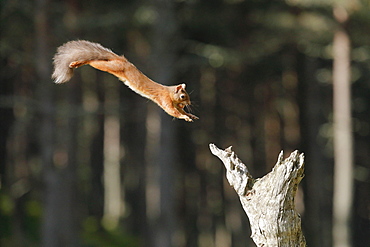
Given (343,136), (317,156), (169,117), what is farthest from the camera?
(317,156)

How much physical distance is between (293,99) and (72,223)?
10586 millimetres

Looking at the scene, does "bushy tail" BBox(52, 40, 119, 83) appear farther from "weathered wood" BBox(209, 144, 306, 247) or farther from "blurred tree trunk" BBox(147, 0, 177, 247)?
"blurred tree trunk" BBox(147, 0, 177, 247)

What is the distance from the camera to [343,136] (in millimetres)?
15305

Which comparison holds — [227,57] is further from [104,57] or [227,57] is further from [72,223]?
[104,57]

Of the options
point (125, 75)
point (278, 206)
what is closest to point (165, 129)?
point (278, 206)

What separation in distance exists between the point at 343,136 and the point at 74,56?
1226 centimetres

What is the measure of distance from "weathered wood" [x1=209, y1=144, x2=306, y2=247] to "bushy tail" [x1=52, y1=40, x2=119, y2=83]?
1.24 metres

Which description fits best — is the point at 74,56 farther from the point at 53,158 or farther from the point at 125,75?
the point at 53,158

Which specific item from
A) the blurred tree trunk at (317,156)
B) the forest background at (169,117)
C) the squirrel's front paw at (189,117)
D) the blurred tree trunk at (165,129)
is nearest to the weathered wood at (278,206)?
the squirrel's front paw at (189,117)

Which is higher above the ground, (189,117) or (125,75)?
(125,75)

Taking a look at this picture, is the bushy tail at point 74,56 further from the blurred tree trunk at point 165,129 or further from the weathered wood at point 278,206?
the blurred tree trunk at point 165,129

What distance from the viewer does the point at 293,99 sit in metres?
25.4

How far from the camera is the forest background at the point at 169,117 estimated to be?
15.6 meters

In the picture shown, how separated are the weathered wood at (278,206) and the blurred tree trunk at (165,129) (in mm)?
10864
